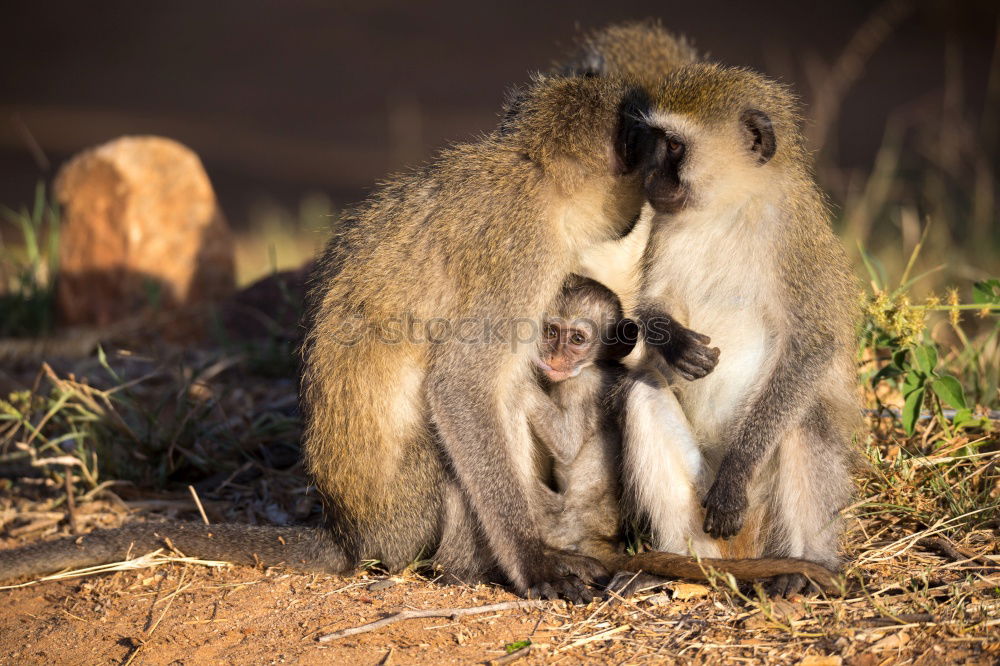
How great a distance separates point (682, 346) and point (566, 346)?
56cm

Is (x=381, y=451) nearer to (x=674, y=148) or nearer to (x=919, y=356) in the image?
(x=674, y=148)

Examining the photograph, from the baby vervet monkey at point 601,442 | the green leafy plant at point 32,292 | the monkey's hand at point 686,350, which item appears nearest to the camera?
the baby vervet monkey at point 601,442

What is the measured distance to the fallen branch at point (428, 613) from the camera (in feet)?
11.1

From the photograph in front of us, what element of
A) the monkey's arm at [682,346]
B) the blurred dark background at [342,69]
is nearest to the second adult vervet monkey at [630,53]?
the monkey's arm at [682,346]

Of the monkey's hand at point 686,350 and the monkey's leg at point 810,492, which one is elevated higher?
the monkey's hand at point 686,350

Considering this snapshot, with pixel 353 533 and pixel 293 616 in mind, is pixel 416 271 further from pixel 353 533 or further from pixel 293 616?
pixel 293 616

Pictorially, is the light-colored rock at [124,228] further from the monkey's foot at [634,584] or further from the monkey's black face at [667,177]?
the monkey's foot at [634,584]

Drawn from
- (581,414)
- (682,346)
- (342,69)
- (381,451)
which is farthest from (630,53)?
(342,69)

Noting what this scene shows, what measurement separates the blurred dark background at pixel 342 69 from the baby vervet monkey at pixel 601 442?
295 inches

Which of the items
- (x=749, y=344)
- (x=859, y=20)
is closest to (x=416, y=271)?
(x=749, y=344)

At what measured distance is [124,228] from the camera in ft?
21.9

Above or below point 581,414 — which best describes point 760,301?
above

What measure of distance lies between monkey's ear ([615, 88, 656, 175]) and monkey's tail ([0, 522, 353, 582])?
179 cm

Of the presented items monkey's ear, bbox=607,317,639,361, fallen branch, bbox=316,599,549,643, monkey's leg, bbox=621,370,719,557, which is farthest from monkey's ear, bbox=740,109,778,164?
fallen branch, bbox=316,599,549,643
